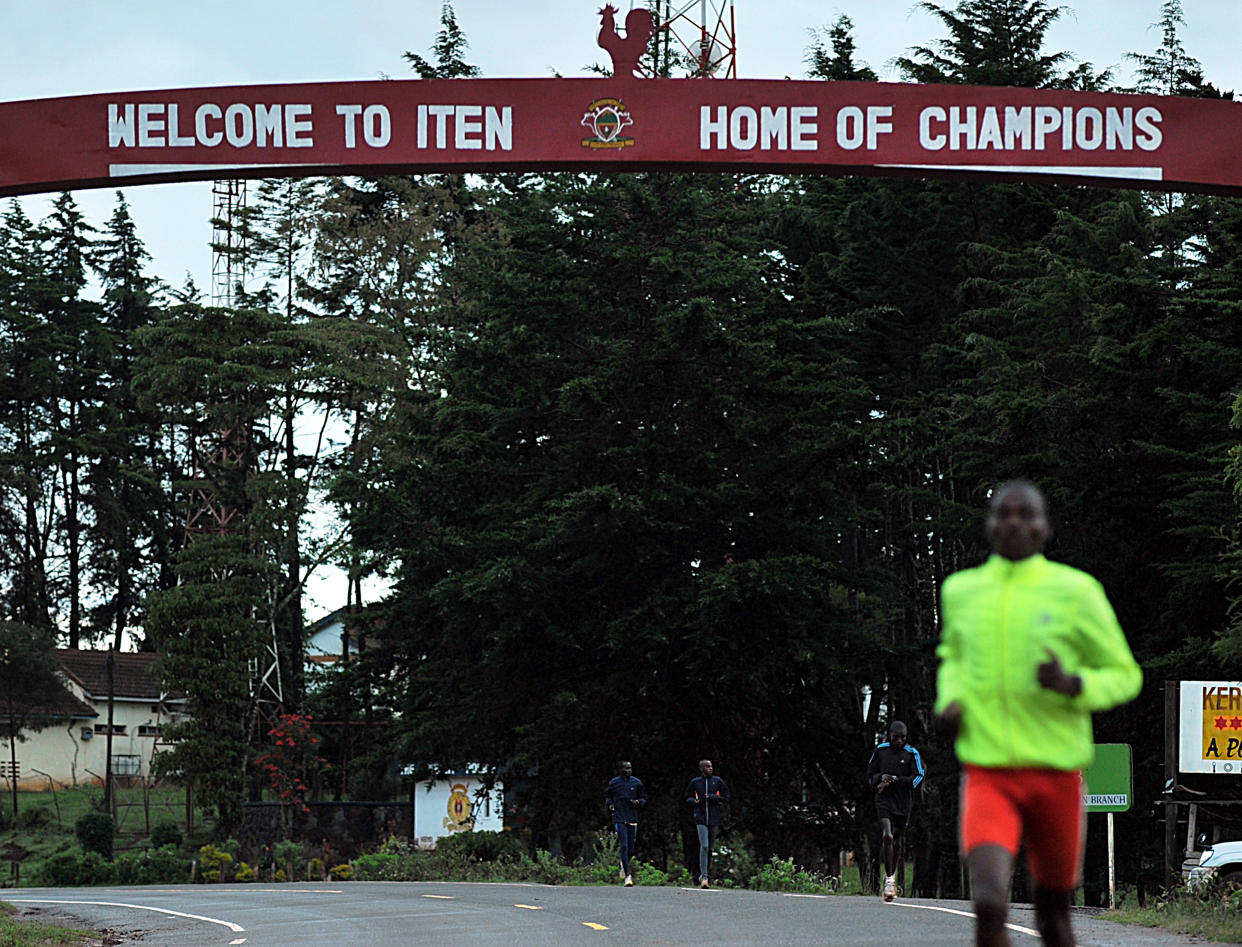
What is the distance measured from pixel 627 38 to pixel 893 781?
339 inches

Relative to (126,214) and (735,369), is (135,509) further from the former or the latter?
(735,369)

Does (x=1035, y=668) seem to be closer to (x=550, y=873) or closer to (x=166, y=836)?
(x=550, y=873)

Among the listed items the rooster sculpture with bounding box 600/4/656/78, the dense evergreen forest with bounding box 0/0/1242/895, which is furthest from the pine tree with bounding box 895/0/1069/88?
the rooster sculpture with bounding box 600/4/656/78

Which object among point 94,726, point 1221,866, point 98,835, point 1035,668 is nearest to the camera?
point 1035,668

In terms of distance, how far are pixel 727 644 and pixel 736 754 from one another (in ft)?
11.0

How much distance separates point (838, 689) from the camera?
35.2 m

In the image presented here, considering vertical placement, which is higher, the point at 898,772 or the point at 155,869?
the point at 898,772

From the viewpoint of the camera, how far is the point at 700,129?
16.7m

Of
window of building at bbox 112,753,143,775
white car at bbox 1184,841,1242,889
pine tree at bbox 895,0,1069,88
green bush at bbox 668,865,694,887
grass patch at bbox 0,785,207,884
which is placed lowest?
grass patch at bbox 0,785,207,884

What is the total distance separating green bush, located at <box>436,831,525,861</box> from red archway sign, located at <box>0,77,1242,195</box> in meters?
20.8

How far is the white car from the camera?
17.5 meters

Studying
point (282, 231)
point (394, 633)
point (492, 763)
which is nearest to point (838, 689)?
point (492, 763)

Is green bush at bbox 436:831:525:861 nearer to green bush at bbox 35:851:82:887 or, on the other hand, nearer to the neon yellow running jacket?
green bush at bbox 35:851:82:887

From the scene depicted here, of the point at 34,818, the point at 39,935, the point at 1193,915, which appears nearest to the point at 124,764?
the point at 34,818
